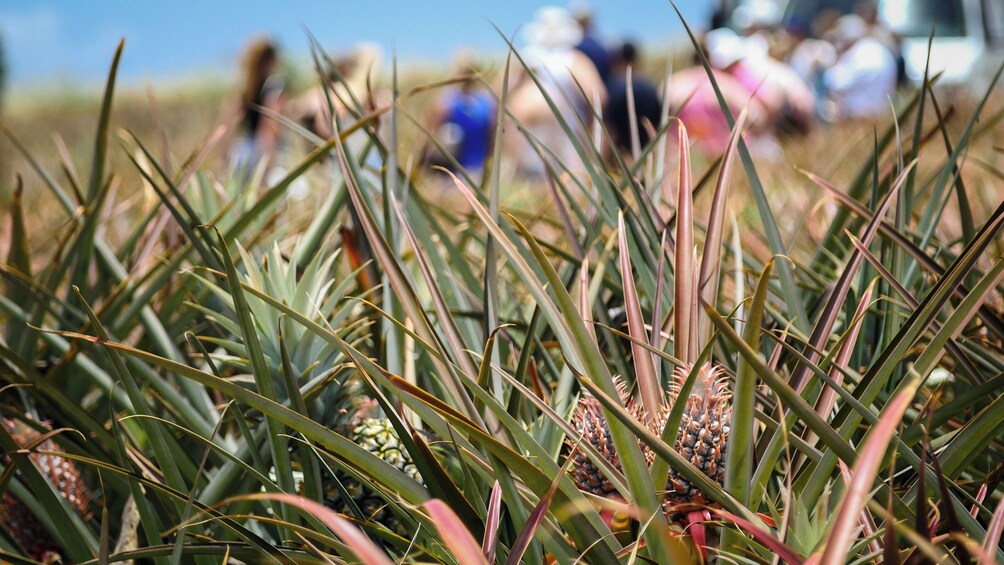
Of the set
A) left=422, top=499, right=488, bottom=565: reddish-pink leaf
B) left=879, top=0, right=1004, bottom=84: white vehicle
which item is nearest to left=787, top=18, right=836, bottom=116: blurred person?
left=879, top=0, right=1004, bottom=84: white vehicle

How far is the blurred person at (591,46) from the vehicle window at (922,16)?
21.7 feet

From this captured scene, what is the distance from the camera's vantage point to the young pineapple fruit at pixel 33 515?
0.96 meters

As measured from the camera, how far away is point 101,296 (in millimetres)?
1407

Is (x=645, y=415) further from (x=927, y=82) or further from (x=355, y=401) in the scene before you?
(x=927, y=82)

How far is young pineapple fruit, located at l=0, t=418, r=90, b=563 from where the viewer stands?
96 cm

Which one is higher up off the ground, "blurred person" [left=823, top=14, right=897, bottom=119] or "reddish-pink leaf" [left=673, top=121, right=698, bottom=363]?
"reddish-pink leaf" [left=673, top=121, right=698, bottom=363]

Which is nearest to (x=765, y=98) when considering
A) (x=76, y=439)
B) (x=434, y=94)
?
(x=76, y=439)

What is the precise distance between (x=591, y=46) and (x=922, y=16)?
26.4ft

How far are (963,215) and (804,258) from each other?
0.79m

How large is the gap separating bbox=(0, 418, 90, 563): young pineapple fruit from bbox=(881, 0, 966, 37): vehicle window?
13603mm

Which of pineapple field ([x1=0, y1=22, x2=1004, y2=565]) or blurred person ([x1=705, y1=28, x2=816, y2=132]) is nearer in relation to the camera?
pineapple field ([x1=0, y1=22, x2=1004, y2=565])

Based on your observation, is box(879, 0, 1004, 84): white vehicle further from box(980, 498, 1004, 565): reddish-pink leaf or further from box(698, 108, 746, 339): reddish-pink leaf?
box(980, 498, 1004, 565): reddish-pink leaf

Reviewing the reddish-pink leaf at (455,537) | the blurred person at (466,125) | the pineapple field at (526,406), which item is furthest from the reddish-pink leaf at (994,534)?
the blurred person at (466,125)

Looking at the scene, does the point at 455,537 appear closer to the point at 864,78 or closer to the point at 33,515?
the point at 33,515
